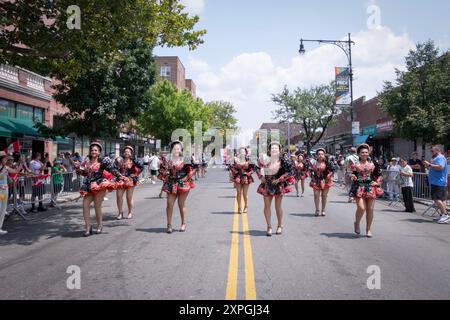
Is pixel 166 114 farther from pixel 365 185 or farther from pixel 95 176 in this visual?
pixel 365 185

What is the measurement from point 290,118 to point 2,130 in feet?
123

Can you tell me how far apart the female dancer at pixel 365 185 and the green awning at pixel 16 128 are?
16.7 m

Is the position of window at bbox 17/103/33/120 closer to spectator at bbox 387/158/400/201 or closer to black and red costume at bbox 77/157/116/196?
black and red costume at bbox 77/157/116/196

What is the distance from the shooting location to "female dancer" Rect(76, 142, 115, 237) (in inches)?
345

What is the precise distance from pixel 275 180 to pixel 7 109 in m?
18.4

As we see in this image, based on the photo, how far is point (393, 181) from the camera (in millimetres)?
16172

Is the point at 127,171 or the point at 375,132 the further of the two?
the point at 375,132

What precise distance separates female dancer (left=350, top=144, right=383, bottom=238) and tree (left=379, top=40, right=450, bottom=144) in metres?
12.4

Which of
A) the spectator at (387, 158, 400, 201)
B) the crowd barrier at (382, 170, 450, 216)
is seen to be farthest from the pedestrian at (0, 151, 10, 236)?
the spectator at (387, 158, 400, 201)

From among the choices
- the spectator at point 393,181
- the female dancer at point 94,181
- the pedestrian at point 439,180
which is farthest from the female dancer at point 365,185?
the spectator at point 393,181

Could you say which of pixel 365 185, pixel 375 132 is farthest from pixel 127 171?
pixel 375 132

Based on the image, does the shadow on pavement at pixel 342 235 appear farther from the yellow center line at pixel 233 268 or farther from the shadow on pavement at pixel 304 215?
the shadow on pavement at pixel 304 215
